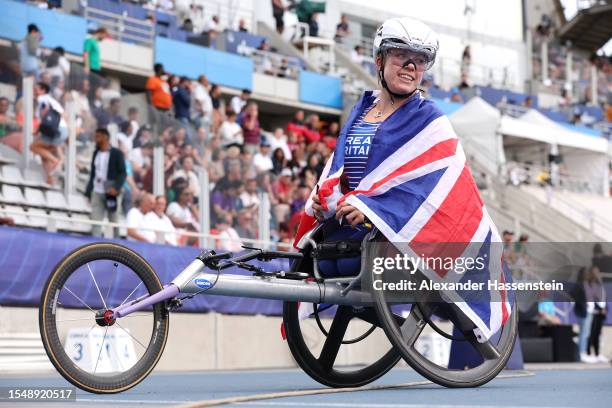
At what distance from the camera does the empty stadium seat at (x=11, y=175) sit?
527 inches

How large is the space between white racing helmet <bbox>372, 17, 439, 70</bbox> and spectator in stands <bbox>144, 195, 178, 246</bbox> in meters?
7.40

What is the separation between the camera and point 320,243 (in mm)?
6484

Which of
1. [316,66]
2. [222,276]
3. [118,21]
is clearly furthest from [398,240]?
[316,66]

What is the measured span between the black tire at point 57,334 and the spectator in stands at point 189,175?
8.31 meters

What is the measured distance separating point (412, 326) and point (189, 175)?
26.9 feet

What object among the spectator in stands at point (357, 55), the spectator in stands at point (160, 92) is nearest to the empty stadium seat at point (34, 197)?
the spectator in stands at point (160, 92)

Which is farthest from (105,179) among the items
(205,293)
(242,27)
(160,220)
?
(242,27)

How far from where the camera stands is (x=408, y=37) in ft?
21.4

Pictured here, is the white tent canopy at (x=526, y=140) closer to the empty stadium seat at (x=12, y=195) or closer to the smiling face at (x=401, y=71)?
the empty stadium seat at (x=12, y=195)

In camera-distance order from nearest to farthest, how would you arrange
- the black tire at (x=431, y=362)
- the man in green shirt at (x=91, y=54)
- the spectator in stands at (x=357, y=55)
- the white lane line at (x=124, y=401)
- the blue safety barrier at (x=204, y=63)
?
the white lane line at (x=124, y=401) < the black tire at (x=431, y=362) < the man in green shirt at (x=91, y=54) < the blue safety barrier at (x=204, y=63) < the spectator in stands at (x=357, y=55)

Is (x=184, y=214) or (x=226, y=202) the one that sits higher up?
(x=226, y=202)

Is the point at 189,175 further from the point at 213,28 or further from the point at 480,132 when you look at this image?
the point at 480,132

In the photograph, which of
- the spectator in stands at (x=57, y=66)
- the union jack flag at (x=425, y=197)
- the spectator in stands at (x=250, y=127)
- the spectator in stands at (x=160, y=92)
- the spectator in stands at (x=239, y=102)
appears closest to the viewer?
the union jack flag at (x=425, y=197)

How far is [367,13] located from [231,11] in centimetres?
728
